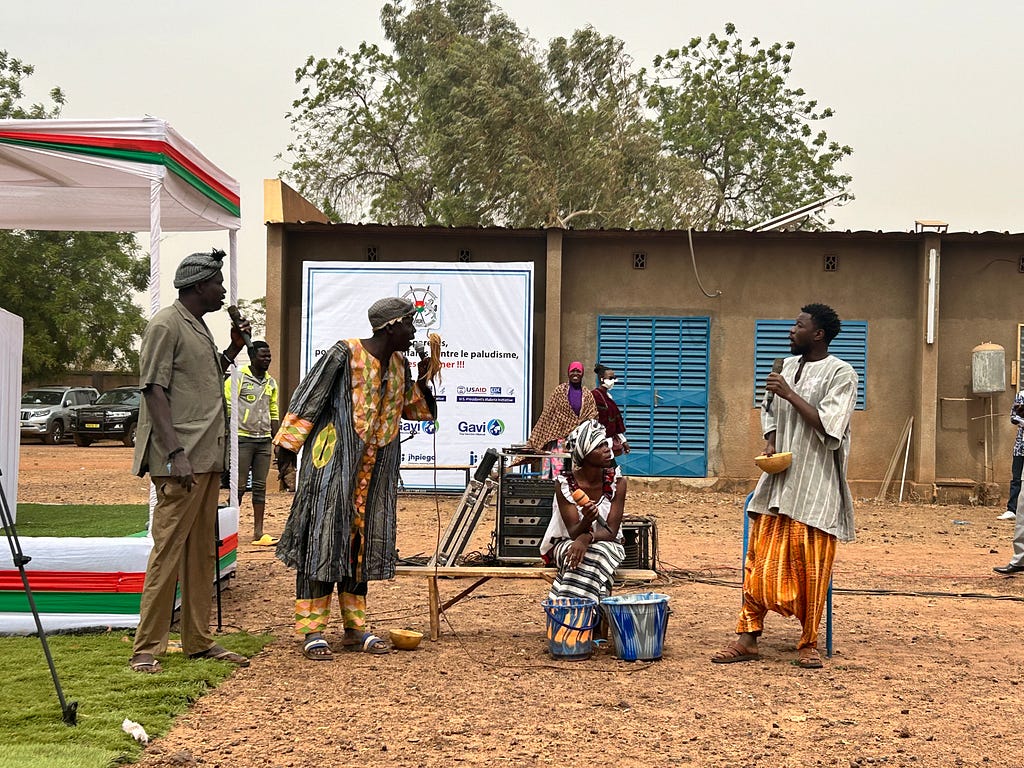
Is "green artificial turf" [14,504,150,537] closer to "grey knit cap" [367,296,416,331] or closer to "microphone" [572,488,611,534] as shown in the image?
"grey knit cap" [367,296,416,331]

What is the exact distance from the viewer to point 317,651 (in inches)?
239

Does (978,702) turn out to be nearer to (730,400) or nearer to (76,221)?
(76,221)

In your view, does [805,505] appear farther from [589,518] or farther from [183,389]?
[183,389]

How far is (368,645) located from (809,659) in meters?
2.33

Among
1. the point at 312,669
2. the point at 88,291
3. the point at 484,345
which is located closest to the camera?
the point at 312,669

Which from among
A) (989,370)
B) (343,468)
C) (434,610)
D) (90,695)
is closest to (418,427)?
(989,370)

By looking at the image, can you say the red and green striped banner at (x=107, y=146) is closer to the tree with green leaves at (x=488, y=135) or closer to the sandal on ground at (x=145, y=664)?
the sandal on ground at (x=145, y=664)

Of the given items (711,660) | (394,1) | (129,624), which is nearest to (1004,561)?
(711,660)

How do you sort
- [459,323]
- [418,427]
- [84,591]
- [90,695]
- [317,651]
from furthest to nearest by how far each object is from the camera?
1. [459,323]
2. [418,427]
3. [84,591]
4. [317,651]
5. [90,695]

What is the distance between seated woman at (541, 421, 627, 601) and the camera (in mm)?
6336

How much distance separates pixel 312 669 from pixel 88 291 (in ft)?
95.5

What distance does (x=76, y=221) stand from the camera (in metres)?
9.23

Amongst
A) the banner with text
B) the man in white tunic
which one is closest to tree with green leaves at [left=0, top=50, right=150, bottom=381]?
the banner with text

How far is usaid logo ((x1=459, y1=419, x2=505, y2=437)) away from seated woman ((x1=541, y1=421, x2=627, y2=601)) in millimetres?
8684
